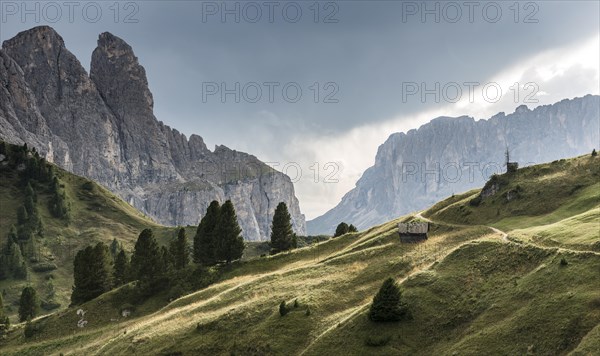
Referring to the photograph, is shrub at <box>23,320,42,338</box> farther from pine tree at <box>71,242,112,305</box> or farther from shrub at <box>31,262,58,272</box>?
shrub at <box>31,262,58,272</box>

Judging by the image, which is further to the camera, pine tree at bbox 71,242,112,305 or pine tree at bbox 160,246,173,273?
pine tree at bbox 160,246,173,273

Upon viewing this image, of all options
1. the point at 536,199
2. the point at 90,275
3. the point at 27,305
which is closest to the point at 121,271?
the point at 90,275

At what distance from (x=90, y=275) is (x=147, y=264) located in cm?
1297

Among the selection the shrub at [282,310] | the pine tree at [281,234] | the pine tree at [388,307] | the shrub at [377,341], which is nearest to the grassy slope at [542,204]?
the pine tree at [388,307]

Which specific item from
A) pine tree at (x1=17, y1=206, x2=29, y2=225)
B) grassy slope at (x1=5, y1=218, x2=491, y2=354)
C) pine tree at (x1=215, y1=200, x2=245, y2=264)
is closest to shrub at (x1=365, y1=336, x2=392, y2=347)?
grassy slope at (x1=5, y1=218, x2=491, y2=354)

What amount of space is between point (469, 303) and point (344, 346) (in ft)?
41.6

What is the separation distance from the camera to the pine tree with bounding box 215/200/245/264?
308 feet

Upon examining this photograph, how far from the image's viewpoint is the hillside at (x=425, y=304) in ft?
115

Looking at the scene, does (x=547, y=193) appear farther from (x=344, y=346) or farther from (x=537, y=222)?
(x=344, y=346)

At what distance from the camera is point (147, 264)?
9169 centimetres

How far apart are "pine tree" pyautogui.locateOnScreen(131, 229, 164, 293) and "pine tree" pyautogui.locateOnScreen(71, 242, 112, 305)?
5.90 m

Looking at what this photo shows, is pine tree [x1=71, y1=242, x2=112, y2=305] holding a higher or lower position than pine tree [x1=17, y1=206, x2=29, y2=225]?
lower

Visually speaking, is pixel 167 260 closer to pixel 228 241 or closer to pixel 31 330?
pixel 228 241

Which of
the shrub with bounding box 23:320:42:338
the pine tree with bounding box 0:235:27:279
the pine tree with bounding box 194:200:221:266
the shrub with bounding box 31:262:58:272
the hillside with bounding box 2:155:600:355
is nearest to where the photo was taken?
the hillside with bounding box 2:155:600:355
